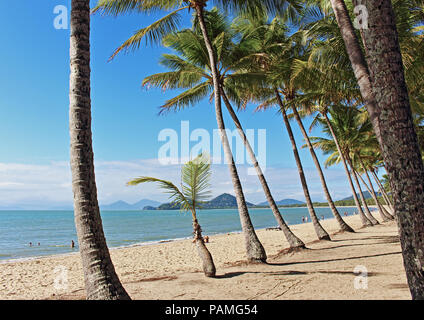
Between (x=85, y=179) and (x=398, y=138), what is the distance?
153 inches

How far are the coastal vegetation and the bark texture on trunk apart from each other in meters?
0.01

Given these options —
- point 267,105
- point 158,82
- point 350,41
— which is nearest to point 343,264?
point 350,41

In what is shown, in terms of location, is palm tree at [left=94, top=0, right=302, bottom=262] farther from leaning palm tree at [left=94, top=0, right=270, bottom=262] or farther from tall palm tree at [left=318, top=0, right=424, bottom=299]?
tall palm tree at [left=318, top=0, right=424, bottom=299]

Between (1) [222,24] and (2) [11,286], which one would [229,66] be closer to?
(1) [222,24]

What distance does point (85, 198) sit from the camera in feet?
12.8

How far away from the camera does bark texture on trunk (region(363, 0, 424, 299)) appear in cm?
307

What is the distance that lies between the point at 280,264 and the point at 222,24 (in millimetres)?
8951

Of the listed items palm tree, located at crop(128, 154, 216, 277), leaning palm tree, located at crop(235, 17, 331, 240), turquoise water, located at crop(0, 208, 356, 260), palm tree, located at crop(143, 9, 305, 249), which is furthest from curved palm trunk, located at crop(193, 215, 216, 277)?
turquoise water, located at crop(0, 208, 356, 260)

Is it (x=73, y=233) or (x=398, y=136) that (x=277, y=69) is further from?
(x=73, y=233)

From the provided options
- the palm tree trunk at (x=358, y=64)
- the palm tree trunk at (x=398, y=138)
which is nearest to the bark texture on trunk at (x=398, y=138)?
the palm tree trunk at (x=398, y=138)

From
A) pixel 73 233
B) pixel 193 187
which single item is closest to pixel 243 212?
Result: pixel 193 187

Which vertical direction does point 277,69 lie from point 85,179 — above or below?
above

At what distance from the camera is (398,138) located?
3.24 meters

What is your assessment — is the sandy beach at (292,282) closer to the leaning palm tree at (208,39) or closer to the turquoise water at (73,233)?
the leaning palm tree at (208,39)
